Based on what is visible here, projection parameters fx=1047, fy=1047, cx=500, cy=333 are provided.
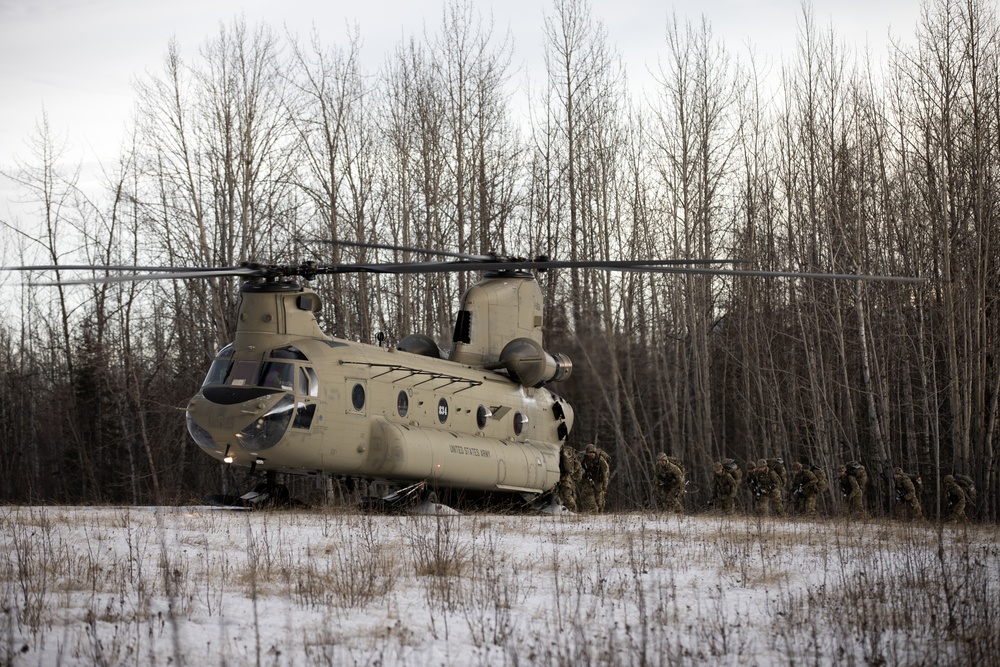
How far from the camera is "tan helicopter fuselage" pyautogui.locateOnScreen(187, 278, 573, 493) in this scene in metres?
15.0

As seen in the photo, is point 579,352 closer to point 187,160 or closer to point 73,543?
point 73,543

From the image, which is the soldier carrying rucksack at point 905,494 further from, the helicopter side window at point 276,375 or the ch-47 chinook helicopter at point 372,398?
the helicopter side window at point 276,375

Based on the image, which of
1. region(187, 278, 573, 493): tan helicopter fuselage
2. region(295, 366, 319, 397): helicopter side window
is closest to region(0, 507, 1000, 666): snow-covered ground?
region(187, 278, 573, 493): tan helicopter fuselage

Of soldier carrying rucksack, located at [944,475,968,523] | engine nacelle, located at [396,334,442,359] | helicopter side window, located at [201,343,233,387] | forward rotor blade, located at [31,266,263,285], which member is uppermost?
forward rotor blade, located at [31,266,263,285]

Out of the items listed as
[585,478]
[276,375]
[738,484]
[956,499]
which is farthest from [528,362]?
[956,499]

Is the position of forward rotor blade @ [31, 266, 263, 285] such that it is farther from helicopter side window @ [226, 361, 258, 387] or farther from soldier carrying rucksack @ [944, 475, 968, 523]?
soldier carrying rucksack @ [944, 475, 968, 523]

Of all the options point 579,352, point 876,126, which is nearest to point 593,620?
point 579,352

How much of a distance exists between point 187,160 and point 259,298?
1465cm

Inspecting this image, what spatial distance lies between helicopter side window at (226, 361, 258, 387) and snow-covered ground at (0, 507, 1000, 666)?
7.49 ft

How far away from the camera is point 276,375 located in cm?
1523

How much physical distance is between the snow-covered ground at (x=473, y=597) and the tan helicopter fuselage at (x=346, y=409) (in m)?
1.71

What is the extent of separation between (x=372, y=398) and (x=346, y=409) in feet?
2.08

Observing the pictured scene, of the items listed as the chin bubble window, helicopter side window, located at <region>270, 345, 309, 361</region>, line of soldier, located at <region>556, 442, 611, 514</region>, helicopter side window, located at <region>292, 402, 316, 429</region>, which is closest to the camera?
helicopter side window, located at <region>292, 402, 316, 429</region>

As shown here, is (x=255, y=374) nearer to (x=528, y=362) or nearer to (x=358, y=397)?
(x=358, y=397)
